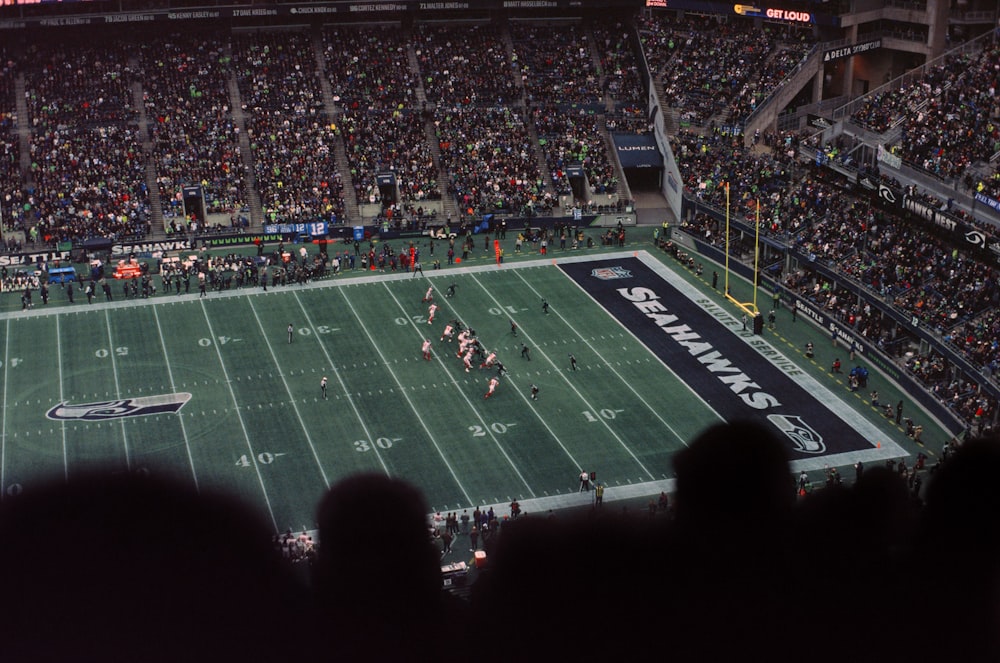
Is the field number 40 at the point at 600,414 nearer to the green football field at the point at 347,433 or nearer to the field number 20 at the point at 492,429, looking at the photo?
the green football field at the point at 347,433

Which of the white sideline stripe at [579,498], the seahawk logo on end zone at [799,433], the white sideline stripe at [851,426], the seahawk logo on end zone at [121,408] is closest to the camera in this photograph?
the white sideline stripe at [579,498]

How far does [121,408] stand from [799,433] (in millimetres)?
24397

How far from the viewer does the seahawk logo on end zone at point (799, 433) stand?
4412 cm

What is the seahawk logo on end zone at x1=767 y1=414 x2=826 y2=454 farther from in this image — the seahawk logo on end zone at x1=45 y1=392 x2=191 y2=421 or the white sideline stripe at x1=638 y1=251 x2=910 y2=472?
the seahawk logo on end zone at x1=45 y1=392 x2=191 y2=421

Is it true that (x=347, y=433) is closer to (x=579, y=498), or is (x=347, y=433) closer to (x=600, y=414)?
(x=600, y=414)

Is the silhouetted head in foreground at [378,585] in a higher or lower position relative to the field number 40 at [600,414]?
higher

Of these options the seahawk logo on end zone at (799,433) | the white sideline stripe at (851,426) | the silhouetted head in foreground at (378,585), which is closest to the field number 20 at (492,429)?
the seahawk logo on end zone at (799,433)

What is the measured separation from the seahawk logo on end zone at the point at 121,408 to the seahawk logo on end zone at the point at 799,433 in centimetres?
2165

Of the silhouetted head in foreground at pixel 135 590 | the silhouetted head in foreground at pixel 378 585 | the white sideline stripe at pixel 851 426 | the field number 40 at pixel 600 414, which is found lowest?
the white sideline stripe at pixel 851 426

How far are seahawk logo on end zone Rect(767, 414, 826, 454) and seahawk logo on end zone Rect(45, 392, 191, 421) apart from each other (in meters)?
21.6

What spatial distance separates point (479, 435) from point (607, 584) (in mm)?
21981

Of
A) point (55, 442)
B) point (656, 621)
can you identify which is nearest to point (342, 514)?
point (656, 621)

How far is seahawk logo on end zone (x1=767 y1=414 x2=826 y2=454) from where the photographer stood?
4412 cm

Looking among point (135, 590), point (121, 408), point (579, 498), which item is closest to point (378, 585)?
point (135, 590)
